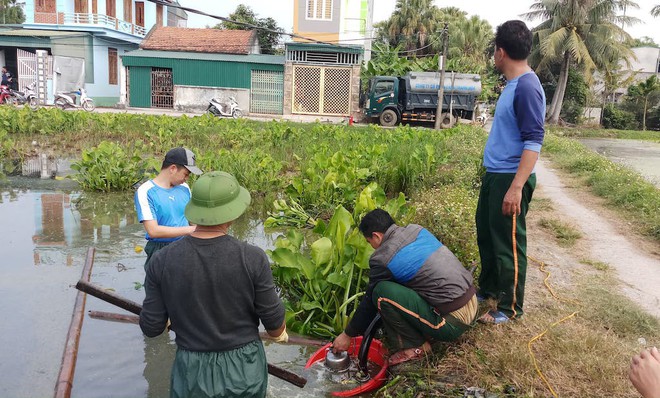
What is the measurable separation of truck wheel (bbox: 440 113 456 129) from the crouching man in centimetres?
2088

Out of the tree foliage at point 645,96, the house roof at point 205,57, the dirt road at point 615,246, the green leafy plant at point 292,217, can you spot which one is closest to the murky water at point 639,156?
the dirt road at point 615,246

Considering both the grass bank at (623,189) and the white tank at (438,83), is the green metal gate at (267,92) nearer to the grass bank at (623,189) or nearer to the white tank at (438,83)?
the white tank at (438,83)

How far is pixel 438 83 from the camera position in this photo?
2398 cm

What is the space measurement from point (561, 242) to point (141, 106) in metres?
24.4

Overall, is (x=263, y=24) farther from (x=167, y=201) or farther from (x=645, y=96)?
(x=167, y=201)

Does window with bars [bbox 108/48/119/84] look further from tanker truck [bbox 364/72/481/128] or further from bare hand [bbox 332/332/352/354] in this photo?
bare hand [bbox 332/332/352/354]

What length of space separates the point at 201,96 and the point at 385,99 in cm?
878

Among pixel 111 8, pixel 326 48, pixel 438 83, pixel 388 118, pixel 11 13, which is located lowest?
pixel 388 118

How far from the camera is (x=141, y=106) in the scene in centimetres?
2716

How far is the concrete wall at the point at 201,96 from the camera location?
26734 millimetres

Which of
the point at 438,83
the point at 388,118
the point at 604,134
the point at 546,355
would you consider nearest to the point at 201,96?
the point at 388,118

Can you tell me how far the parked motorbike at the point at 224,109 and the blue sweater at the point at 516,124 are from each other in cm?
2167

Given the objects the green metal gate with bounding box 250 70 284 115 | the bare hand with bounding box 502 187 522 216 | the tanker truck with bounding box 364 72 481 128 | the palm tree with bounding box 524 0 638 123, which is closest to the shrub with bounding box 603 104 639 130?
the palm tree with bounding box 524 0 638 123

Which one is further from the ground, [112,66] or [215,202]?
[112,66]
